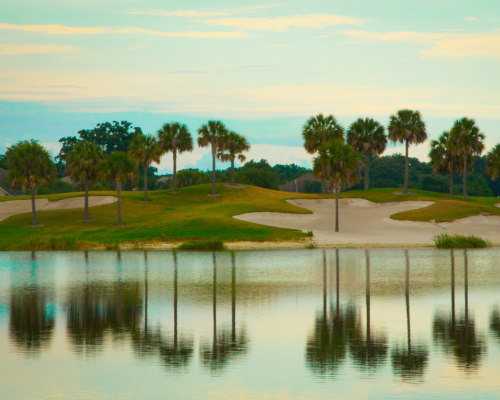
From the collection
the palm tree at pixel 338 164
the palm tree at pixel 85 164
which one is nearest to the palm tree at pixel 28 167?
the palm tree at pixel 85 164

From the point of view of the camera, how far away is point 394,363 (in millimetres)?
12258

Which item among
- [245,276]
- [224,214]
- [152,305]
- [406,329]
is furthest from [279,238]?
[406,329]

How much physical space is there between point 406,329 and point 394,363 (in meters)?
3.57

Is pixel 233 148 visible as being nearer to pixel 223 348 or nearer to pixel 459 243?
pixel 459 243

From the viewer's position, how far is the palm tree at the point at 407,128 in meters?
82.3

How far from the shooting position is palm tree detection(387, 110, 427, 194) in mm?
82312

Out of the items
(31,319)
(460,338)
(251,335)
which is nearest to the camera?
(460,338)

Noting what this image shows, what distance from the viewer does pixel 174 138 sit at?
277 feet

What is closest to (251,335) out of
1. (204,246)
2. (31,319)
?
(31,319)

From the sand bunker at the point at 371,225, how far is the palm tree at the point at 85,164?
57.3 ft

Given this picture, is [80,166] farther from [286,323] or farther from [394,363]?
[394,363]

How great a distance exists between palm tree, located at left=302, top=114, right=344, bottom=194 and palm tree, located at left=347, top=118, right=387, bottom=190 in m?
2.52

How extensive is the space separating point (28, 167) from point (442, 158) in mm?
54426

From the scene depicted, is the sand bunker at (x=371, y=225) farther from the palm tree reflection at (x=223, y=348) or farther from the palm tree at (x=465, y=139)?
the palm tree reflection at (x=223, y=348)
